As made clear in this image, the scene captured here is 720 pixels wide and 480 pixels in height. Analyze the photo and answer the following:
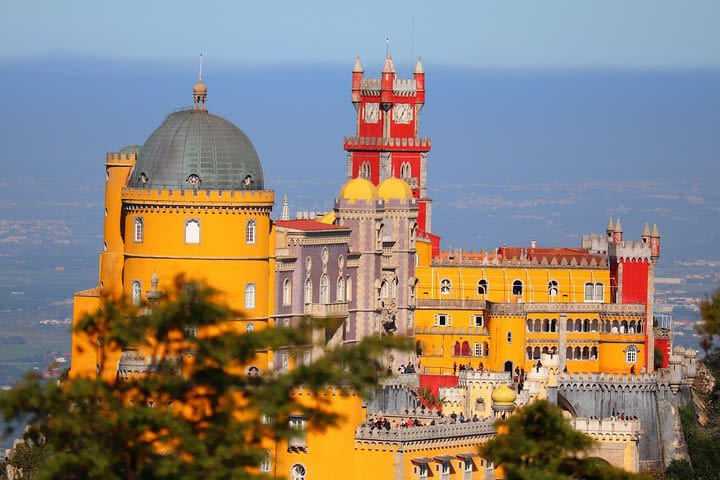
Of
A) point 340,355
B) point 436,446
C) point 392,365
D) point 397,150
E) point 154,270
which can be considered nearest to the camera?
point 340,355

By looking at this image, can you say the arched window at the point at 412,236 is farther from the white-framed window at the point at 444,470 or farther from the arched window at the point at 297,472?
the arched window at the point at 297,472

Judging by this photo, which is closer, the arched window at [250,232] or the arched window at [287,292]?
the arched window at [250,232]

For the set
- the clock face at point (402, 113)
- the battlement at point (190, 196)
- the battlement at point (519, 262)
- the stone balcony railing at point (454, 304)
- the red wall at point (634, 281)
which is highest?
the clock face at point (402, 113)

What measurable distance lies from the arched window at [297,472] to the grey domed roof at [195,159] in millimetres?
16196

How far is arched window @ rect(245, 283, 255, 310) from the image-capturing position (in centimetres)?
11506

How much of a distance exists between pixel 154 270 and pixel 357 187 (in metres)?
18.0

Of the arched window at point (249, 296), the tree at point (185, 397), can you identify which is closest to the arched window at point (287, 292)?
the arched window at point (249, 296)

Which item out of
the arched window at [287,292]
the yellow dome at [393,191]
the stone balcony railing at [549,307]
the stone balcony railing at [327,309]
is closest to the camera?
the arched window at [287,292]

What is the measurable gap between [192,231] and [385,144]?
35.5 meters

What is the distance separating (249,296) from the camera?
115250mm

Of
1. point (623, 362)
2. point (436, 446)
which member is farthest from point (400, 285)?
point (436, 446)

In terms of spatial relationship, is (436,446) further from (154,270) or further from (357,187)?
(357,187)

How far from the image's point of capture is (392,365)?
12850 cm

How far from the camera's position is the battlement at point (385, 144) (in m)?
148
